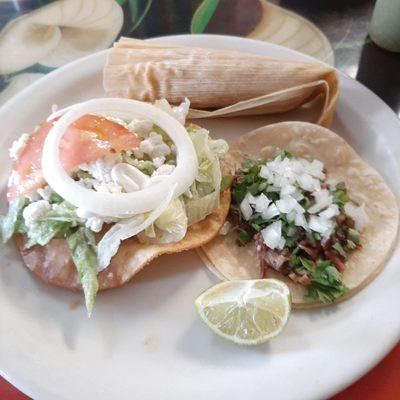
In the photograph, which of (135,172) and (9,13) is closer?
(135,172)

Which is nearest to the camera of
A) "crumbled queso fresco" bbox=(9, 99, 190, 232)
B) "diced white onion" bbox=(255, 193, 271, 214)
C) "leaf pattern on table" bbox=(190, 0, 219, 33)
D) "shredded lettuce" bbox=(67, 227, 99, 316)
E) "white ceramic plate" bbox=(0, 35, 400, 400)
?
"white ceramic plate" bbox=(0, 35, 400, 400)

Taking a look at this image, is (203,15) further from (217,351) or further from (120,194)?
(217,351)

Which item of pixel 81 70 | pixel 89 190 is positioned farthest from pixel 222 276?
pixel 81 70

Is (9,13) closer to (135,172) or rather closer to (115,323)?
(135,172)

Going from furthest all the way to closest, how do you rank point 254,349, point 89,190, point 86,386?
point 89,190
point 254,349
point 86,386

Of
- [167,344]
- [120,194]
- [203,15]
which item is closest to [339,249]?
[167,344]

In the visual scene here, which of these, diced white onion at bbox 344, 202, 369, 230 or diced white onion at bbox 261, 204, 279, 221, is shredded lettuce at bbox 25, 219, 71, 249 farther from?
diced white onion at bbox 344, 202, 369, 230

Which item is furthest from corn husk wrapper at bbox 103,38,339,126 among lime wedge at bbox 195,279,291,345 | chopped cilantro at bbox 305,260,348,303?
lime wedge at bbox 195,279,291,345

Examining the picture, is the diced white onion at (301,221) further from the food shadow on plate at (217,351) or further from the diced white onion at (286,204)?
the food shadow on plate at (217,351)
